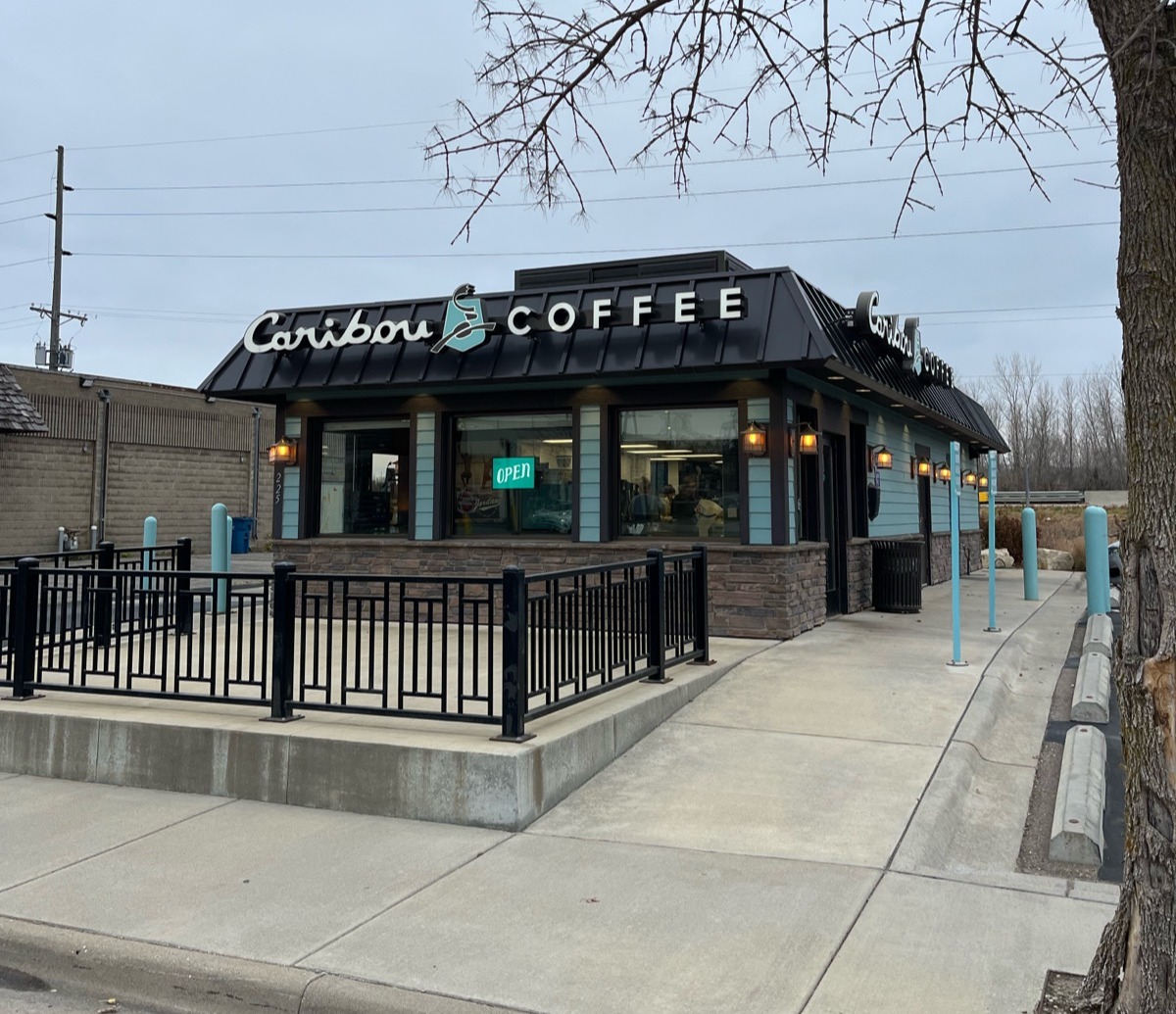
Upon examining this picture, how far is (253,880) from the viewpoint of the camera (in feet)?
14.7

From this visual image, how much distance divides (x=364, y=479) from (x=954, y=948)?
10.0 meters

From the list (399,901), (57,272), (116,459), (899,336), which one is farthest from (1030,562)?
(57,272)

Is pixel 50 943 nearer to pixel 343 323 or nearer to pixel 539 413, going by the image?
pixel 539 413

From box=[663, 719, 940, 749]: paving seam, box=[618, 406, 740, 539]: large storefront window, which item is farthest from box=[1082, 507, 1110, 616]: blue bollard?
box=[663, 719, 940, 749]: paving seam

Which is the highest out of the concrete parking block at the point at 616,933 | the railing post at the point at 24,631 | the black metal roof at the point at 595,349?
the black metal roof at the point at 595,349

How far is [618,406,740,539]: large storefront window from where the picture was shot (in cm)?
1037

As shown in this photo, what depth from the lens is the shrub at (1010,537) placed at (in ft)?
87.8

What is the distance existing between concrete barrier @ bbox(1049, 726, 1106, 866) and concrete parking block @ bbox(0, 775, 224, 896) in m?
4.78

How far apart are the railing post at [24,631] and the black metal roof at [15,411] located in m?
15.1

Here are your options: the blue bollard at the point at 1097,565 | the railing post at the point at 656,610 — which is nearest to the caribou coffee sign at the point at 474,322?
the railing post at the point at 656,610

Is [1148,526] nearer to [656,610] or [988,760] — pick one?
[988,760]

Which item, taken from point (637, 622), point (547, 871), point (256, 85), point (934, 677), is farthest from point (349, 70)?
point (256, 85)

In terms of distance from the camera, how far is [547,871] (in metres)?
4.56

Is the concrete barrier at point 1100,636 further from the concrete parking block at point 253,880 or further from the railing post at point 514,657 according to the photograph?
the concrete parking block at point 253,880
